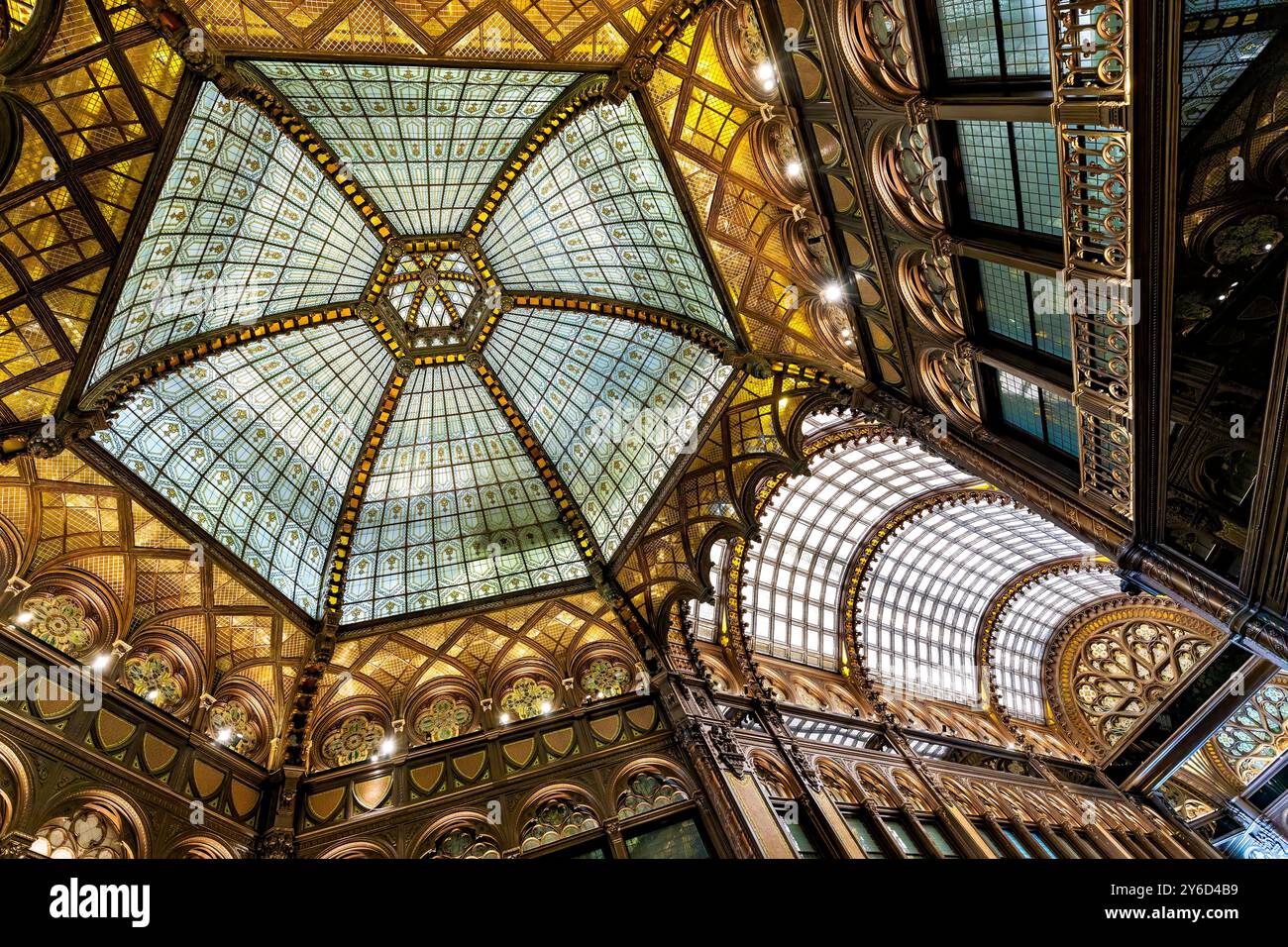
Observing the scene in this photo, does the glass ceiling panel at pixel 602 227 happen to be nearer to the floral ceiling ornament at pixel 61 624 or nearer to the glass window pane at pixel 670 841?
the glass window pane at pixel 670 841

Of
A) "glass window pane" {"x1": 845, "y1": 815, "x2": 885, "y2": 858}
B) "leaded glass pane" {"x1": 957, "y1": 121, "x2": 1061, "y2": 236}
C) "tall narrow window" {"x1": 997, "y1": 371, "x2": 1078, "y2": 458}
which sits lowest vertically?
"glass window pane" {"x1": 845, "y1": 815, "x2": 885, "y2": 858}

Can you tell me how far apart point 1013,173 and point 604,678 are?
2161 cm

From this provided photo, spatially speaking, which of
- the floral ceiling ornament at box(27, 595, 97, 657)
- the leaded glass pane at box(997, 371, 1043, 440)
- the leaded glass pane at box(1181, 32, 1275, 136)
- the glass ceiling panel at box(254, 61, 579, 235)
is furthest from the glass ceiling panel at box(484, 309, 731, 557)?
the leaded glass pane at box(1181, 32, 1275, 136)

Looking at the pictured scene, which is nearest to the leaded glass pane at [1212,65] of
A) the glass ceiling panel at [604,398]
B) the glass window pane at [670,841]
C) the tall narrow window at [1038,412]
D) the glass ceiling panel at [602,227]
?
the tall narrow window at [1038,412]

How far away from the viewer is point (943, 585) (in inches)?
1698

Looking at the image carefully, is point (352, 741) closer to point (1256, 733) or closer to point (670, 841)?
point (670, 841)

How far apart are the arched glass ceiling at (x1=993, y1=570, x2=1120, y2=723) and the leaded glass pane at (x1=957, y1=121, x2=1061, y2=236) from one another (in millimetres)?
39609

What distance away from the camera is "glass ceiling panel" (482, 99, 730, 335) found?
72.1 feet

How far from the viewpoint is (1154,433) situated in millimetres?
12414

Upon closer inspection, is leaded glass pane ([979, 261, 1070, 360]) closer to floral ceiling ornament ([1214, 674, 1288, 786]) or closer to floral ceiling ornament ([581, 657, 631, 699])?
floral ceiling ornament ([581, 657, 631, 699])

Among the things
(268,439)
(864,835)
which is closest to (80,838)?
(268,439)

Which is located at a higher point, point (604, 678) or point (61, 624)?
point (61, 624)

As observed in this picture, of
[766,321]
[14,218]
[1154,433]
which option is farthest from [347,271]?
[1154,433]

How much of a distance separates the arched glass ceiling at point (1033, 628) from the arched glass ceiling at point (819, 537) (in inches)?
652
